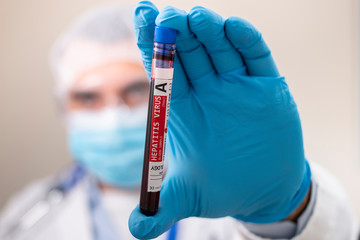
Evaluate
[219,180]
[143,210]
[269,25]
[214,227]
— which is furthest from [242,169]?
[214,227]

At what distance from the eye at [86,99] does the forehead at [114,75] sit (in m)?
0.04

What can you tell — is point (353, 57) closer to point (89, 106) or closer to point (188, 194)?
point (188, 194)

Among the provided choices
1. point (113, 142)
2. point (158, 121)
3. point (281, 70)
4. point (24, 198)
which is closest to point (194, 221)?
point (113, 142)

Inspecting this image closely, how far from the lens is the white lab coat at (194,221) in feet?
2.44

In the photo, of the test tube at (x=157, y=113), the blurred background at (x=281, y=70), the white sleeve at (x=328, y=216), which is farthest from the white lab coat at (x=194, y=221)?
the test tube at (x=157, y=113)

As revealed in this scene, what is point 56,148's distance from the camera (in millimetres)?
2049

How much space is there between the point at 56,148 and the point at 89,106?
0.80 meters

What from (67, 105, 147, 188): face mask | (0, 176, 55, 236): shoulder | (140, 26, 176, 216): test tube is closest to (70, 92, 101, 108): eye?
(67, 105, 147, 188): face mask

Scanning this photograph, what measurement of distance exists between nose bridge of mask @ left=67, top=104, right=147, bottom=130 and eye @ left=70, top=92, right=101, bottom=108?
4cm

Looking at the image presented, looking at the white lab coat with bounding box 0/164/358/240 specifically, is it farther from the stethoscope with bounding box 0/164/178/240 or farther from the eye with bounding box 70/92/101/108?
the eye with bounding box 70/92/101/108

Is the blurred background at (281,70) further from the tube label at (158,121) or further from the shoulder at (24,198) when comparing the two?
the tube label at (158,121)

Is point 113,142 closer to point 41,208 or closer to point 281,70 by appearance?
point 41,208

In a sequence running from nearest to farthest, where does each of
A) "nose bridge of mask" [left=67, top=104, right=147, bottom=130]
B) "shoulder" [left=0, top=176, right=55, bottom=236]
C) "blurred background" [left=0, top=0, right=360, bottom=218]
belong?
"blurred background" [left=0, top=0, right=360, bottom=218] → "nose bridge of mask" [left=67, top=104, right=147, bottom=130] → "shoulder" [left=0, top=176, right=55, bottom=236]

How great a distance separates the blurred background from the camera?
0.70 meters
